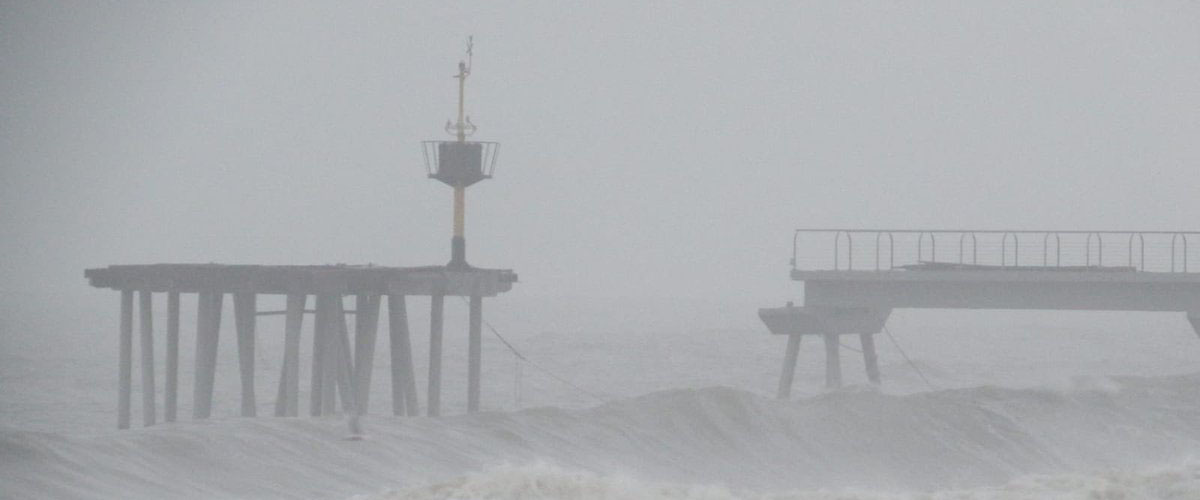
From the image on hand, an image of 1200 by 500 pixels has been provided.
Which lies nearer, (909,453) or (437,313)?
(437,313)

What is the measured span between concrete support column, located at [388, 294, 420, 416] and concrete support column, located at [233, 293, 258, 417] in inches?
88.5

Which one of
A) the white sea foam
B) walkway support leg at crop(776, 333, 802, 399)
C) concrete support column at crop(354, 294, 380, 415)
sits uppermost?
concrete support column at crop(354, 294, 380, 415)

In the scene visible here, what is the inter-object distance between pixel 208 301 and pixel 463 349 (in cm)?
5053

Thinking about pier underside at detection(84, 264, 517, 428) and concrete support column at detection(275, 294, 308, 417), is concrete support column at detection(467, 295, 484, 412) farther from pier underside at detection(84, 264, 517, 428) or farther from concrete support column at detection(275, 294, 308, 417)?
concrete support column at detection(275, 294, 308, 417)

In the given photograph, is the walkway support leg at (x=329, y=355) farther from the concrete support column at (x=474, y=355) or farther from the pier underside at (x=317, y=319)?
the concrete support column at (x=474, y=355)

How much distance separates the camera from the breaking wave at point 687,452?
60.5 feet

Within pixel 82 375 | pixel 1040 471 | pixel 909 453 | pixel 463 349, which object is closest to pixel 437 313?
pixel 909 453

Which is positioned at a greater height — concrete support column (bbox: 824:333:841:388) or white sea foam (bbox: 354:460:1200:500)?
white sea foam (bbox: 354:460:1200:500)

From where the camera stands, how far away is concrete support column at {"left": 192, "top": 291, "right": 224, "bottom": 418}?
25406 mm

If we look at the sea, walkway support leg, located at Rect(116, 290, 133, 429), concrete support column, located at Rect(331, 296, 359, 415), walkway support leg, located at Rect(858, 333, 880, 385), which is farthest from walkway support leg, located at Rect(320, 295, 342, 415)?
walkway support leg, located at Rect(858, 333, 880, 385)

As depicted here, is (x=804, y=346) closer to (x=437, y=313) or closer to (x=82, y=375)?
(x=82, y=375)

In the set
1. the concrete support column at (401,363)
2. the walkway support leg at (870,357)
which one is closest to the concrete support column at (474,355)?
the concrete support column at (401,363)

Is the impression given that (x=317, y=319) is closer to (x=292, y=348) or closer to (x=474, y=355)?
(x=292, y=348)

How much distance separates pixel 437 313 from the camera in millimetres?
25125
